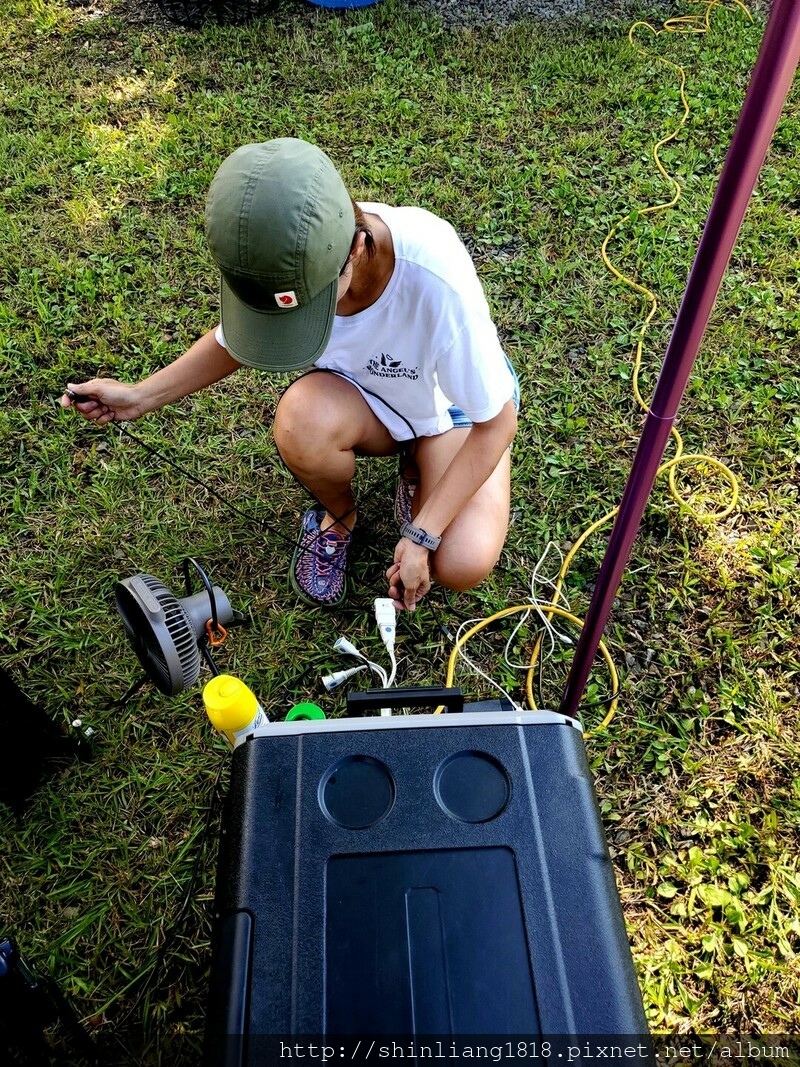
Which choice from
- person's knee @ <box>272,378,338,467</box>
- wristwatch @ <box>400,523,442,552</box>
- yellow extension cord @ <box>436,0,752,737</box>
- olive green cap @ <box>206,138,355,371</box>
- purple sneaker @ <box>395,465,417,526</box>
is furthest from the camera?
purple sneaker @ <box>395,465,417,526</box>

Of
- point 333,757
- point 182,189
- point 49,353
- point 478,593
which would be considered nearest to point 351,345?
point 478,593

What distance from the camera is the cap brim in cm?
133

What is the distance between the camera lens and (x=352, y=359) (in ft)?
5.52

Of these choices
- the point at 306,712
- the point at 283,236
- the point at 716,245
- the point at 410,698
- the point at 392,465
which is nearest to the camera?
the point at 716,245

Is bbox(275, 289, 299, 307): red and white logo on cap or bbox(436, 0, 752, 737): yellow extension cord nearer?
bbox(275, 289, 299, 307): red and white logo on cap

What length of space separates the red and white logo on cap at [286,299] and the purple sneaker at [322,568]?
31.6 inches

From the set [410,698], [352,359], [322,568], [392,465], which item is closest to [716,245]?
[410,698]

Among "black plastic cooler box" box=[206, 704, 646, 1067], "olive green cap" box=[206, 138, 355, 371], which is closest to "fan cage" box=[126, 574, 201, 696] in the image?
"black plastic cooler box" box=[206, 704, 646, 1067]

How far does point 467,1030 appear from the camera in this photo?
94 centimetres

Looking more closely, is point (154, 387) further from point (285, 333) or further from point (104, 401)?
point (285, 333)

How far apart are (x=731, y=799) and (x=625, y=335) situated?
1.52 meters

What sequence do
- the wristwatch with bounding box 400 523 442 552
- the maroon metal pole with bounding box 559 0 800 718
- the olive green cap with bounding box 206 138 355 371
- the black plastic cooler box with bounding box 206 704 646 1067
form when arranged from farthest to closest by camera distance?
the wristwatch with bounding box 400 523 442 552 → the olive green cap with bounding box 206 138 355 371 → the black plastic cooler box with bounding box 206 704 646 1067 → the maroon metal pole with bounding box 559 0 800 718

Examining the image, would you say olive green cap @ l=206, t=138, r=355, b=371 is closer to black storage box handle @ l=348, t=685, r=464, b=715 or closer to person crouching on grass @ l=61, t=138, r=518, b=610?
person crouching on grass @ l=61, t=138, r=518, b=610

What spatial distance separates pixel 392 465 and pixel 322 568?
0.43m
